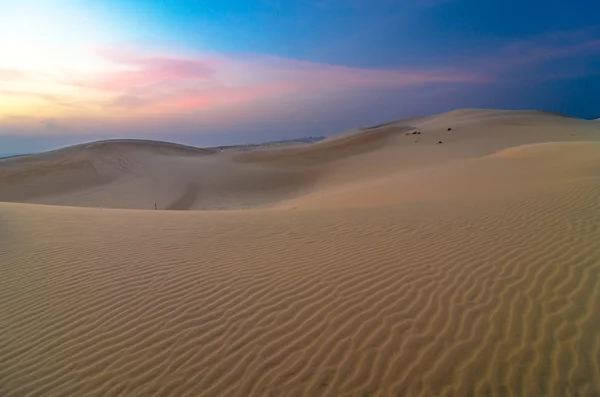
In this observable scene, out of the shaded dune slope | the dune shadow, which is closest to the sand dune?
the dune shadow

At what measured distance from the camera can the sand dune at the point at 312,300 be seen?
11.7ft

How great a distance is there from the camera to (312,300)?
486cm

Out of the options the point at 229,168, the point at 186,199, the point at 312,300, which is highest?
the point at 229,168

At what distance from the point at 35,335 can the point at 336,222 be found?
627 centimetres

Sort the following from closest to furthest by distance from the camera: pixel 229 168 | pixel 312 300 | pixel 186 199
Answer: pixel 312 300 < pixel 186 199 < pixel 229 168

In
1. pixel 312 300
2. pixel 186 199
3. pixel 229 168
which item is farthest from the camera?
pixel 229 168

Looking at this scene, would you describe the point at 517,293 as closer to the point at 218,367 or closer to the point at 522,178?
the point at 218,367

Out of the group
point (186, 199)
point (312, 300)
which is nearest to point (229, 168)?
point (186, 199)

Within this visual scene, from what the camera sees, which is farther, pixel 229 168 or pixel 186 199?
pixel 229 168

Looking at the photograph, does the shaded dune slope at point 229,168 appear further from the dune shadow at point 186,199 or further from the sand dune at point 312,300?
the sand dune at point 312,300

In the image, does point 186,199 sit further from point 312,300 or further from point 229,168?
point 312,300

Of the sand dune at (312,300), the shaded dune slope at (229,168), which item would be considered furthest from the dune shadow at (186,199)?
the sand dune at (312,300)

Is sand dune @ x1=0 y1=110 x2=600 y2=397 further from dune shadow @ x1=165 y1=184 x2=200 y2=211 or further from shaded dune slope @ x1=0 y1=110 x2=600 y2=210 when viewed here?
shaded dune slope @ x1=0 y1=110 x2=600 y2=210

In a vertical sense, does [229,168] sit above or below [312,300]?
above
